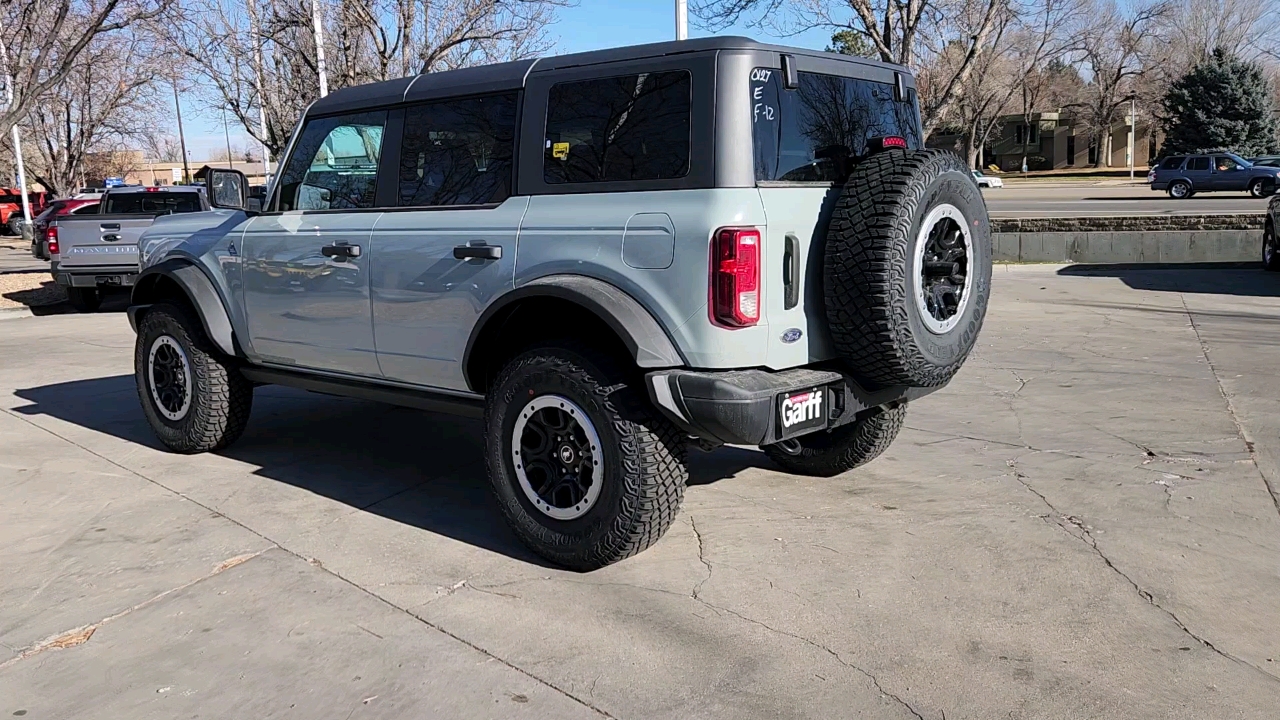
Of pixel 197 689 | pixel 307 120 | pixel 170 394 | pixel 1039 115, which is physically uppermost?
pixel 1039 115

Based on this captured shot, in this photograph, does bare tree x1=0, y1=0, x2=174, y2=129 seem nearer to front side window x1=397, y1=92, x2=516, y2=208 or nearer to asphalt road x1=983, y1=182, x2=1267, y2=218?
front side window x1=397, y1=92, x2=516, y2=208

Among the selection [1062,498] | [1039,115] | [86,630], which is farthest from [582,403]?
[1039,115]

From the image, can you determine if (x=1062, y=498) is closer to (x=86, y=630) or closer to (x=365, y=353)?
(x=365, y=353)

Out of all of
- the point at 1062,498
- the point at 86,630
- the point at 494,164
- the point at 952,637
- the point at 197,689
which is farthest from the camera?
the point at 1062,498

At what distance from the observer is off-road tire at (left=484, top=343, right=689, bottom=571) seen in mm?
4035

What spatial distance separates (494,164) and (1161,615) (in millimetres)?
3222

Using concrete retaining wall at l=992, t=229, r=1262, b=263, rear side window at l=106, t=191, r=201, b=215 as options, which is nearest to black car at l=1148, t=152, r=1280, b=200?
concrete retaining wall at l=992, t=229, r=1262, b=263

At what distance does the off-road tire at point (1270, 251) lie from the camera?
1441 centimetres

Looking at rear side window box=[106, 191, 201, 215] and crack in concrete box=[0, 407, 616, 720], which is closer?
crack in concrete box=[0, 407, 616, 720]

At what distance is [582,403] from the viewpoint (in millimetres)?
4117

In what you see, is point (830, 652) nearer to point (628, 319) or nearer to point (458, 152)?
point (628, 319)

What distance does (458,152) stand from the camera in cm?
483

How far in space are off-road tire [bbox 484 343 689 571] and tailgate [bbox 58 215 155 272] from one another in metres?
11.4

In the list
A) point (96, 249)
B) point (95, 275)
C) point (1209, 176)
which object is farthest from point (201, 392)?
point (1209, 176)
